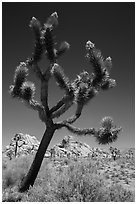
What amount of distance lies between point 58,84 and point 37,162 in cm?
283

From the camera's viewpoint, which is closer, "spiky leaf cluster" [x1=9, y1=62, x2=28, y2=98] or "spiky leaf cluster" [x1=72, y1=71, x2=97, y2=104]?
"spiky leaf cluster" [x1=72, y1=71, x2=97, y2=104]

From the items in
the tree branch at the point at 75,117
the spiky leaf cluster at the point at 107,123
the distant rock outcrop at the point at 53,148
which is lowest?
the spiky leaf cluster at the point at 107,123

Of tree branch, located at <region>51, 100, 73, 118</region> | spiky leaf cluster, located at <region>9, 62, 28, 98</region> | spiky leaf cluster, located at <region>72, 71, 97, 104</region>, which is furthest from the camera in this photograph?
tree branch, located at <region>51, 100, 73, 118</region>

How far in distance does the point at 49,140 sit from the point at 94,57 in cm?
A: 330

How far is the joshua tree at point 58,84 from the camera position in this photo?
802 centimetres

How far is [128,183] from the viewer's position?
10.4 metres

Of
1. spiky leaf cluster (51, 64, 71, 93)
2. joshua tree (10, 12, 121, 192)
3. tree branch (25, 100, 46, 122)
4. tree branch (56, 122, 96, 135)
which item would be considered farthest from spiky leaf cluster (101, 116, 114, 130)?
tree branch (25, 100, 46, 122)

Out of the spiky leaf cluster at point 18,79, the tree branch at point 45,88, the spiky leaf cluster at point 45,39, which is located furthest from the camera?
the spiky leaf cluster at point 45,39

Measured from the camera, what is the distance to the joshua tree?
8023mm

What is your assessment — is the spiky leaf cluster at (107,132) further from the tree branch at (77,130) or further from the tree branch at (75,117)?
the tree branch at (75,117)

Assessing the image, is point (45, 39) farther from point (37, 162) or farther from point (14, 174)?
point (14, 174)

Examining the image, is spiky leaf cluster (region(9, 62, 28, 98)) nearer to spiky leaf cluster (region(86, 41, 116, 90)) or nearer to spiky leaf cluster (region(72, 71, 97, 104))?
spiky leaf cluster (region(72, 71, 97, 104))

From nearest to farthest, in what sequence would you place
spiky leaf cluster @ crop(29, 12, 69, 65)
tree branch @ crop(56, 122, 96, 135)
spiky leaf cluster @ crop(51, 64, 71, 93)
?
tree branch @ crop(56, 122, 96, 135) < spiky leaf cluster @ crop(51, 64, 71, 93) < spiky leaf cluster @ crop(29, 12, 69, 65)

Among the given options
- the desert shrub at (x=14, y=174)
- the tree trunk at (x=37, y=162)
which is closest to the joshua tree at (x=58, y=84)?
the tree trunk at (x=37, y=162)
